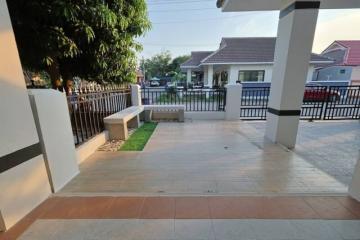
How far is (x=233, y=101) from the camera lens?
22.5 feet

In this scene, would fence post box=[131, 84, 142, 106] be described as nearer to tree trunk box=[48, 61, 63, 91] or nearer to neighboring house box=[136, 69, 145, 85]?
neighboring house box=[136, 69, 145, 85]

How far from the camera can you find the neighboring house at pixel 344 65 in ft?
47.5

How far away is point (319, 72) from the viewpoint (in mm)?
17688

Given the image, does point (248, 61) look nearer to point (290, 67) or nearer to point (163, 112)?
point (163, 112)

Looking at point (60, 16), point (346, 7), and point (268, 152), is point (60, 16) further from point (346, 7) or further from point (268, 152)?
point (346, 7)

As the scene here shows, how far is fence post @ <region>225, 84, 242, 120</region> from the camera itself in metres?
6.73

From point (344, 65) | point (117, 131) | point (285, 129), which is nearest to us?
point (285, 129)

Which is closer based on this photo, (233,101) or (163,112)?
(233,101)

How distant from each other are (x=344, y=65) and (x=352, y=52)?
1.95m

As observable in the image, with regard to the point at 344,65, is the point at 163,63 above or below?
above

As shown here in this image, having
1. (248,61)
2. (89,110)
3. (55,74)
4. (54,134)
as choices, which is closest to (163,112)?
(89,110)

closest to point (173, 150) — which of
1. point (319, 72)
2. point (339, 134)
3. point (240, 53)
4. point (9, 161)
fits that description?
point (9, 161)

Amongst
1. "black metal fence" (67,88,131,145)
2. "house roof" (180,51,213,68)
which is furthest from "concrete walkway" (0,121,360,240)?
"house roof" (180,51,213,68)

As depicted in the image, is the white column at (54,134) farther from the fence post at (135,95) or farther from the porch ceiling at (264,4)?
the porch ceiling at (264,4)
